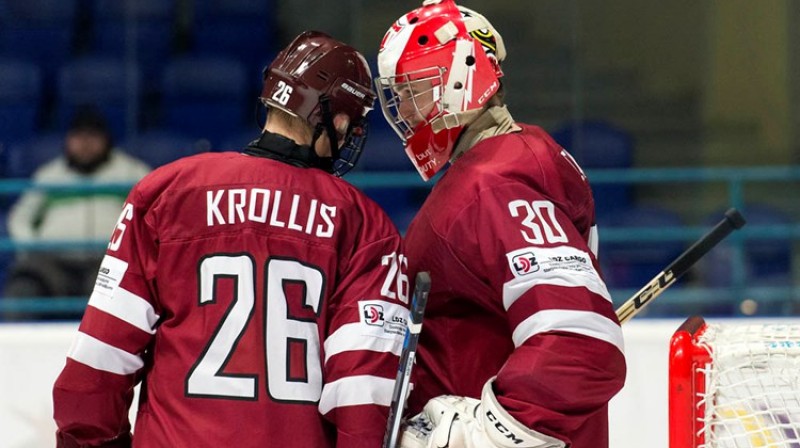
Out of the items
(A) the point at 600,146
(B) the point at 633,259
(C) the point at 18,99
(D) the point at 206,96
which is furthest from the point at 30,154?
(B) the point at 633,259

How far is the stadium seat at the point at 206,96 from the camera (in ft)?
16.9

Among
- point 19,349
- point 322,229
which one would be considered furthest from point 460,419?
point 19,349

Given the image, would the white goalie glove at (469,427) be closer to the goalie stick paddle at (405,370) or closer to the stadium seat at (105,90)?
the goalie stick paddle at (405,370)

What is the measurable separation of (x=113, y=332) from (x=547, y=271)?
73 centimetres

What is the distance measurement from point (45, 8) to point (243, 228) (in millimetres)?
3514

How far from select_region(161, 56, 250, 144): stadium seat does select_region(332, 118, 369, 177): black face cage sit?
2.86m

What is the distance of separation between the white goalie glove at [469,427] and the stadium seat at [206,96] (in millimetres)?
3179

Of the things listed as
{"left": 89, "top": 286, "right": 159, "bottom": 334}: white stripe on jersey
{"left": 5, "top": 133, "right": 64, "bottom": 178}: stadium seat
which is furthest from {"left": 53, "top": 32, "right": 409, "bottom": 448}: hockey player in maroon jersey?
{"left": 5, "top": 133, "right": 64, "bottom": 178}: stadium seat

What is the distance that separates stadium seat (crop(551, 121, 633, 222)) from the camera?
4805 millimetres

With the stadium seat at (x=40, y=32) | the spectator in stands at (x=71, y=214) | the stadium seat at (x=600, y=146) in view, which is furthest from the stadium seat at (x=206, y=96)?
the stadium seat at (x=600, y=146)

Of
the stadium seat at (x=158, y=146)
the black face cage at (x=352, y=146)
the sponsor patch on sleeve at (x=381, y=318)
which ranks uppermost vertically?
the black face cage at (x=352, y=146)

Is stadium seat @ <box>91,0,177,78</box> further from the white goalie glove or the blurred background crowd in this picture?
the white goalie glove

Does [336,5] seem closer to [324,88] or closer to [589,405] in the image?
[324,88]

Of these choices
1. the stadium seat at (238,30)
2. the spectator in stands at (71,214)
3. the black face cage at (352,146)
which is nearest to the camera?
the black face cage at (352,146)
